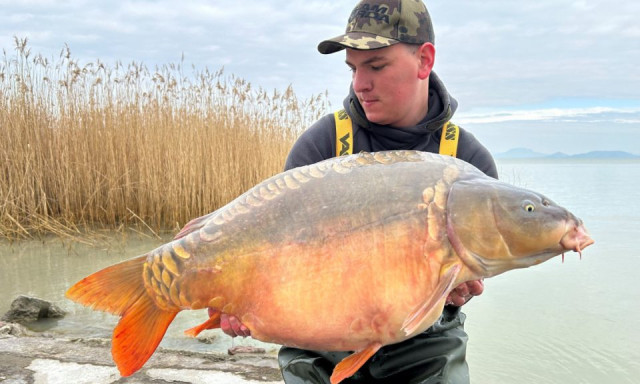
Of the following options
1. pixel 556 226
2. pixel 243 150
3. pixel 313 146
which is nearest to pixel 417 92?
pixel 313 146

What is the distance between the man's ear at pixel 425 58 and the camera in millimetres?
1939

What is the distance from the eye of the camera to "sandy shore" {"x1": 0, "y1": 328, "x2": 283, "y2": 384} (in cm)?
236

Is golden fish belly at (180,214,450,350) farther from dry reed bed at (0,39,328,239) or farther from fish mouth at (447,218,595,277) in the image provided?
dry reed bed at (0,39,328,239)

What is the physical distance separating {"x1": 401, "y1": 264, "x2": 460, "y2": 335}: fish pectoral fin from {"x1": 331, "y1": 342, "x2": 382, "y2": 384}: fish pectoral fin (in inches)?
4.4

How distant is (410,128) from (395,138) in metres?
0.07

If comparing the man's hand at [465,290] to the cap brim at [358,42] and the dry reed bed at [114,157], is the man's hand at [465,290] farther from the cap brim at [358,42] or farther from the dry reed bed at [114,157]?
the dry reed bed at [114,157]

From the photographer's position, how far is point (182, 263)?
1363mm

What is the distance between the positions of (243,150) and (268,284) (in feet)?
17.4

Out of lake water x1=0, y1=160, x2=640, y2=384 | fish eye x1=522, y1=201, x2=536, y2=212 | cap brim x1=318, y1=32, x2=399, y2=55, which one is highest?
cap brim x1=318, y1=32, x2=399, y2=55

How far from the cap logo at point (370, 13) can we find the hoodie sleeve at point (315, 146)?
0.39 metres

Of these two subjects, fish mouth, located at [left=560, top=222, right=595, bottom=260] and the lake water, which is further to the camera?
the lake water

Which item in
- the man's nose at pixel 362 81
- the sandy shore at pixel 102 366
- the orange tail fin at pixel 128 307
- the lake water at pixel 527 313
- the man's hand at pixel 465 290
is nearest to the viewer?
the orange tail fin at pixel 128 307

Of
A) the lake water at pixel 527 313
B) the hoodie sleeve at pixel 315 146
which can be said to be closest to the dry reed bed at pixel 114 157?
the lake water at pixel 527 313

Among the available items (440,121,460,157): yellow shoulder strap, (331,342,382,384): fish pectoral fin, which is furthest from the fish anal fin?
(440,121,460,157): yellow shoulder strap
